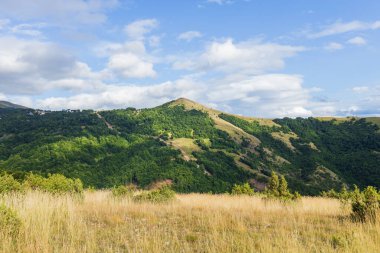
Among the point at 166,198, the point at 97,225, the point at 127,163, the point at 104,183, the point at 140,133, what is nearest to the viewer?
the point at 97,225

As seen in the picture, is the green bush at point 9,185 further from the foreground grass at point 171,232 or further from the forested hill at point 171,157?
the forested hill at point 171,157

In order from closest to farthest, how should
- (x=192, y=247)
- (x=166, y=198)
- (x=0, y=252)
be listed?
(x=0, y=252)
(x=192, y=247)
(x=166, y=198)

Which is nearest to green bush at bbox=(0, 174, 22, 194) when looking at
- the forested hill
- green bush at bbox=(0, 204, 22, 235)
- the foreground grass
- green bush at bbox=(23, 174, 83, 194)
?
green bush at bbox=(23, 174, 83, 194)

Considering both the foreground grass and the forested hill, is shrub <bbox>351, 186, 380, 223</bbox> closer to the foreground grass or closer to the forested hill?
the foreground grass

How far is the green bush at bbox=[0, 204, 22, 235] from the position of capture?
7355 millimetres

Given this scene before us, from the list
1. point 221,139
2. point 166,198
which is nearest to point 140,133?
point 221,139

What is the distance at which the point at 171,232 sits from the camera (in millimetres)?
8922

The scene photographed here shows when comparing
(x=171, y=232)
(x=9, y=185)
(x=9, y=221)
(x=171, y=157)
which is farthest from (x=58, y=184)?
(x=171, y=157)

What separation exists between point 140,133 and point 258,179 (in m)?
81.9

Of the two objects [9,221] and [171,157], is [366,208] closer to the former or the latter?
[9,221]

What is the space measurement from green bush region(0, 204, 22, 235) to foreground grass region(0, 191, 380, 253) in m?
0.17

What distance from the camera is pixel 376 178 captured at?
145875 mm

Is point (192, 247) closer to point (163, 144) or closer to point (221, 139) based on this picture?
point (163, 144)

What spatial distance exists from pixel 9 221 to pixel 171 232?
408 cm
